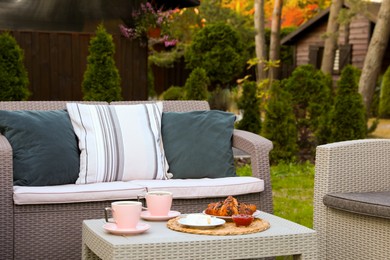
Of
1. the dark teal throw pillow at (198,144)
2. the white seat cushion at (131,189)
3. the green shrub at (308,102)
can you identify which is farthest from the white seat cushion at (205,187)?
the green shrub at (308,102)

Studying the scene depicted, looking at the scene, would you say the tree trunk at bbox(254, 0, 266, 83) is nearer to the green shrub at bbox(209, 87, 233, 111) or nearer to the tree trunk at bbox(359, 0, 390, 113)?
the green shrub at bbox(209, 87, 233, 111)

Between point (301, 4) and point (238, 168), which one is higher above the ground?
point (301, 4)

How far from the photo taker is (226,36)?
1652 centimetres

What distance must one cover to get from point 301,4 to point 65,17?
1282cm

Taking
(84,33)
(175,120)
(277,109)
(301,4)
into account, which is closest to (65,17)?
(84,33)

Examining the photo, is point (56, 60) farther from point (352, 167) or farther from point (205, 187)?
point (352, 167)

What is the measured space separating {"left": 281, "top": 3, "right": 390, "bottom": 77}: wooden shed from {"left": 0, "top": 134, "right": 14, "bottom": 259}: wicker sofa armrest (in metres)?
15.3

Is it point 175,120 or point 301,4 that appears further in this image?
point 301,4

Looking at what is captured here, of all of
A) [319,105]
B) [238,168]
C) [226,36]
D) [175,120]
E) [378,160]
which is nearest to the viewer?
[378,160]

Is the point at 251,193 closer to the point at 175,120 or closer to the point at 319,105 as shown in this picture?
the point at 175,120

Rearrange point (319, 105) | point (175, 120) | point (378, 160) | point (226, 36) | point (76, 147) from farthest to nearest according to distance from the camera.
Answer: point (226, 36), point (319, 105), point (175, 120), point (76, 147), point (378, 160)

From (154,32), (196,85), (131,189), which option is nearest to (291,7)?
(196,85)

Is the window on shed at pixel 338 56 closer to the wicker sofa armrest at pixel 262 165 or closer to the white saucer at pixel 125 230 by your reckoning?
the wicker sofa armrest at pixel 262 165

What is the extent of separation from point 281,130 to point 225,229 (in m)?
6.12
